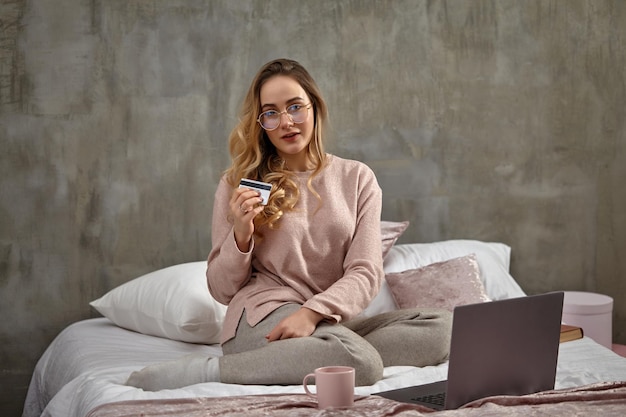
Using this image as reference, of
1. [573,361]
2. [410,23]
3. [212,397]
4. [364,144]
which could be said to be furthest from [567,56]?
[212,397]

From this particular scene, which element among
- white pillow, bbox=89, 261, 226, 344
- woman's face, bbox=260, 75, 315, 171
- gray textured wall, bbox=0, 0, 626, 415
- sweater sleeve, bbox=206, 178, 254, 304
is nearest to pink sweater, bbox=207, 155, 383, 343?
sweater sleeve, bbox=206, 178, 254, 304

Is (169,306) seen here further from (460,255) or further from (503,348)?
(503,348)

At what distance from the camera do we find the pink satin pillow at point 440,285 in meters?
2.81

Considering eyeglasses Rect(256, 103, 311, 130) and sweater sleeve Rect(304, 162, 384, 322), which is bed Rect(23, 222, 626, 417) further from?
eyeglasses Rect(256, 103, 311, 130)

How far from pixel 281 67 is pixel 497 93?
4.79ft

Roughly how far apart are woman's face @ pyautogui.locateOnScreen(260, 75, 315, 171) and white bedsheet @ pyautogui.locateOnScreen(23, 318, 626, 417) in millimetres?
701

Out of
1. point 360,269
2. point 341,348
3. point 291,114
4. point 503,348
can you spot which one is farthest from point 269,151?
point 503,348

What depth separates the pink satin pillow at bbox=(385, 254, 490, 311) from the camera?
2807 mm

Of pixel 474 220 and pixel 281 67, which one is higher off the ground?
pixel 281 67

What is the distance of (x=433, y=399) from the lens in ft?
6.07

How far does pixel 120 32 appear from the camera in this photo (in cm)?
311

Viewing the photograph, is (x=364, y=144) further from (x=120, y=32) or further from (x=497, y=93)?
(x=120, y=32)

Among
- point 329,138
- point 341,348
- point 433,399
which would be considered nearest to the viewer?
point 433,399

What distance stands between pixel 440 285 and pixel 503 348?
119 cm
